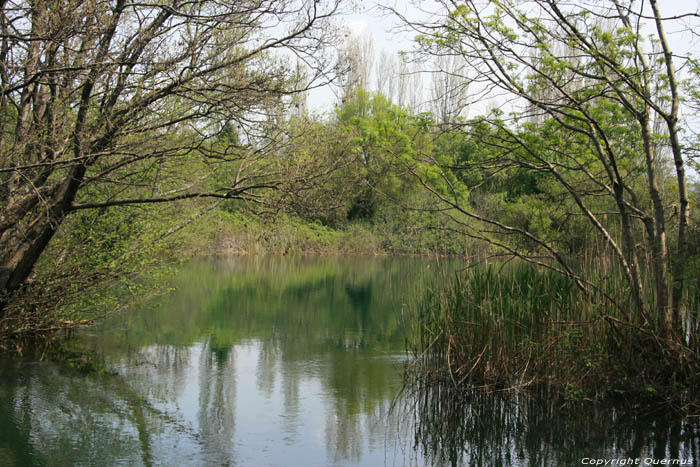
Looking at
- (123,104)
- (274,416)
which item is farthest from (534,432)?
(123,104)

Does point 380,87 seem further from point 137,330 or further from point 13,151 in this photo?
point 13,151

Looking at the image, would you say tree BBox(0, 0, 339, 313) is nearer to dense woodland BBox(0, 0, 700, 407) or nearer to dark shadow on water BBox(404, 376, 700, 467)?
dense woodland BBox(0, 0, 700, 407)

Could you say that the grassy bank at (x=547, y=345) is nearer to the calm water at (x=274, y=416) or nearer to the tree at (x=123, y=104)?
the calm water at (x=274, y=416)

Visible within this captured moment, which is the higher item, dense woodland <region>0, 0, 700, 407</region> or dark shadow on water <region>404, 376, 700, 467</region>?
dense woodland <region>0, 0, 700, 407</region>

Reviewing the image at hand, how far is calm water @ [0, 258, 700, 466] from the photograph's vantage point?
17.9 feet

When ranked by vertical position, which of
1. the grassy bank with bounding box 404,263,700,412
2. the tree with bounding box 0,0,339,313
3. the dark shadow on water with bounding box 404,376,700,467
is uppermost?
the tree with bounding box 0,0,339,313

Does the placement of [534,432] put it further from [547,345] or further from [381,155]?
[381,155]

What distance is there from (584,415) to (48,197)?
5406 mm

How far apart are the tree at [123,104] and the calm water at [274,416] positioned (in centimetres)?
169

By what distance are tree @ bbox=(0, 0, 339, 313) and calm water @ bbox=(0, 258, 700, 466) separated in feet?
5.55

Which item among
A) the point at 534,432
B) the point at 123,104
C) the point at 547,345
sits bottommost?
the point at 534,432

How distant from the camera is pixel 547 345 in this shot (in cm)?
655

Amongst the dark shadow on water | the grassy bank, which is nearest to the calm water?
the dark shadow on water

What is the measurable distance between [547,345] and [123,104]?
4.65 m
